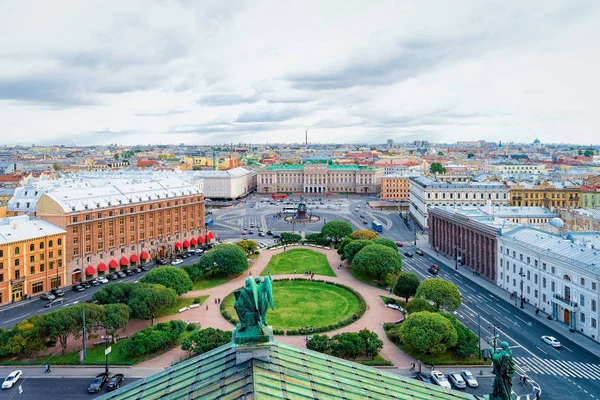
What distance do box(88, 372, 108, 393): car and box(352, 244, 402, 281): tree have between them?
47.1m

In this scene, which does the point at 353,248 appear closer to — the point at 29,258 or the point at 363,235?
the point at 363,235

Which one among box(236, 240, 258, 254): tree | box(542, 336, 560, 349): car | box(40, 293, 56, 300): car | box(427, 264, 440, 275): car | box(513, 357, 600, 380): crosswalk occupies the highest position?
box(236, 240, 258, 254): tree

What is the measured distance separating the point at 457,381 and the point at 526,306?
3197 centimetres

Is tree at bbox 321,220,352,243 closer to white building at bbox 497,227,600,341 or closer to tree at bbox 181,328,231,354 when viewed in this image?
white building at bbox 497,227,600,341

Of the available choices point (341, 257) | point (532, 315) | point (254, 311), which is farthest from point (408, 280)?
point (254, 311)

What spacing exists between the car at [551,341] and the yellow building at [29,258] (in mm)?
80471

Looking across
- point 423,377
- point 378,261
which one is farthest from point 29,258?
point 423,377

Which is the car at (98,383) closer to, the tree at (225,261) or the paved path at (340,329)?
the paved path at (340,329)

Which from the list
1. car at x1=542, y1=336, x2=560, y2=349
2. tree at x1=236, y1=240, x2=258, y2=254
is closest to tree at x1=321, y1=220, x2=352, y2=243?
tree at x1=236, y1=240, x2=258, y2=254

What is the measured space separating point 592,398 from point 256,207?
154 m

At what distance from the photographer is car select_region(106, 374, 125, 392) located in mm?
48075

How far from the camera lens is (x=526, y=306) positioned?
7325 centimetres

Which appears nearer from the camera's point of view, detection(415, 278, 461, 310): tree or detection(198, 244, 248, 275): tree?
detection(415, 278, 461, 310): tree

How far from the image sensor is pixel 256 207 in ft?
627
